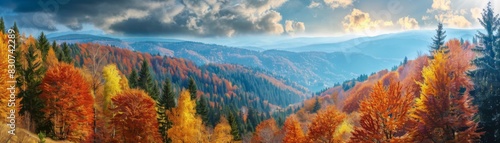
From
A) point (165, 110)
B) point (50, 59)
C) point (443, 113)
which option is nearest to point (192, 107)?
point (165, 110)

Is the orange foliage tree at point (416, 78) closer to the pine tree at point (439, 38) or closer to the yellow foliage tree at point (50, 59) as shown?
the pine tree at point (439, 38)

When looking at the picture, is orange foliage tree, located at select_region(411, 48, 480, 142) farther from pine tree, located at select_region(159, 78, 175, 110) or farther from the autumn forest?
pine tree, located at select_region(159, 78, 175, 110)

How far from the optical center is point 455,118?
113 feet

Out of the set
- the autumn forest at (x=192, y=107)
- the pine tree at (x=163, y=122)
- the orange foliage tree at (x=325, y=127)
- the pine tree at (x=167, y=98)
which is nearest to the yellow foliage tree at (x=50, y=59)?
the autumn forest at (x=192, y=107)

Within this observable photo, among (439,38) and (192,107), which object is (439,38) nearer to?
(439,38)

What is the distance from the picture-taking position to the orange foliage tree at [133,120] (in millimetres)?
52219

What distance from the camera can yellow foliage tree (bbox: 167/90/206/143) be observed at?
58.1 meters

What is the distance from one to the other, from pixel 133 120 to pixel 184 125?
905 centimetres

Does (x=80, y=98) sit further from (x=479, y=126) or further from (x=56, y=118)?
(x=479, y=126)

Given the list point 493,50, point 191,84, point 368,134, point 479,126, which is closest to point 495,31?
point 493,50

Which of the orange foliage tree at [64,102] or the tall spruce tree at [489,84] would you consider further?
the orange foliage tree at [64,102]

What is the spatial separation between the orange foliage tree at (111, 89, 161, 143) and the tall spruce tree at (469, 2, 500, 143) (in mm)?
39718

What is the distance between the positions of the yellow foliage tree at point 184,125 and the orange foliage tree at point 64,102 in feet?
42.1

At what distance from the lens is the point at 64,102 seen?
51.8 m
